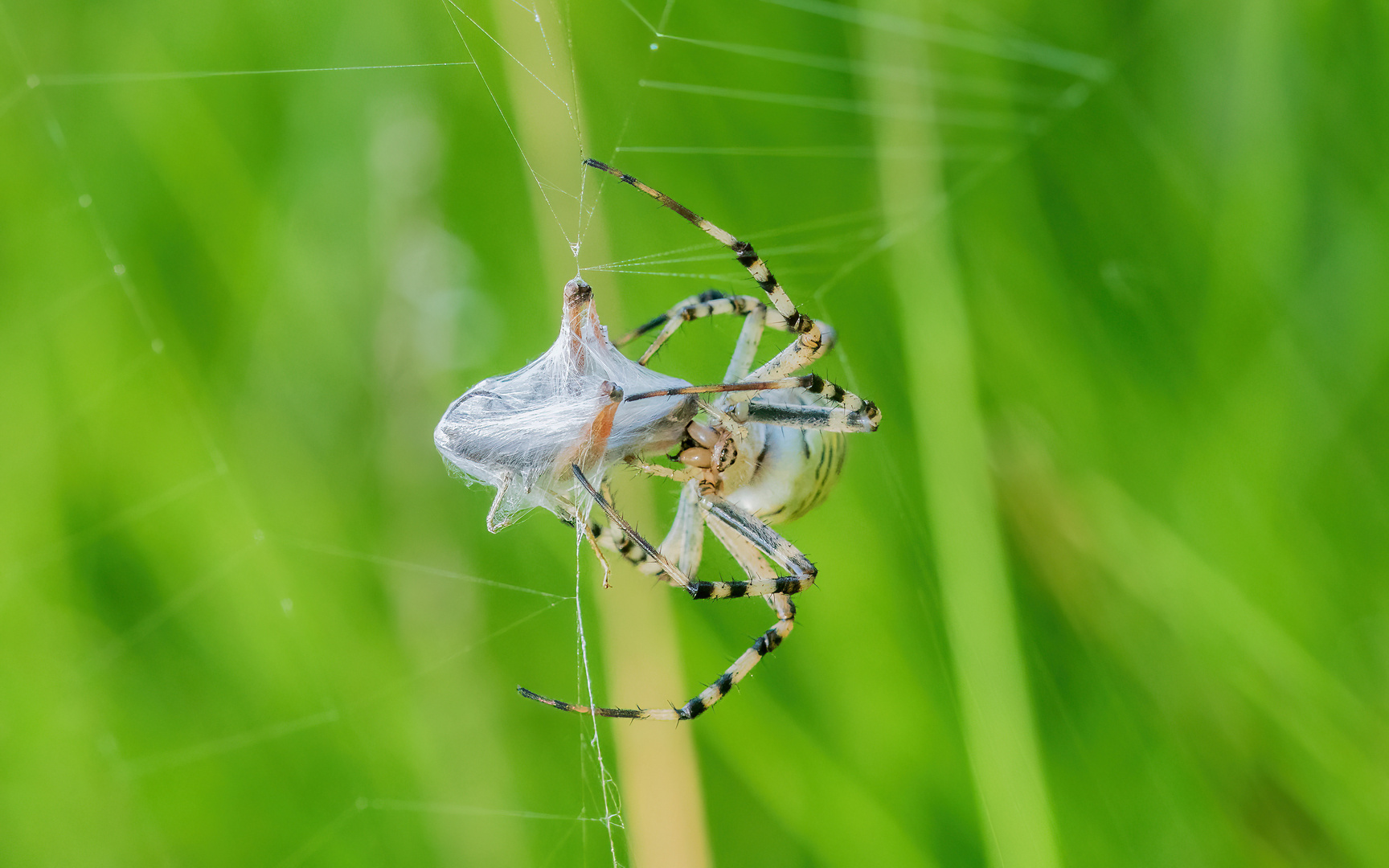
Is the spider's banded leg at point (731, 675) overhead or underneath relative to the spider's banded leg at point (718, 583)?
underneath

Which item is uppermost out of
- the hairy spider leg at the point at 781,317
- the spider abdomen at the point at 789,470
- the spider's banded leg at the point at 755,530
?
the hairy spider leg at the point at 781,317

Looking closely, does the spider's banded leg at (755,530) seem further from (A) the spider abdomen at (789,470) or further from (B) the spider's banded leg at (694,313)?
(B) the spider's banded leg at (694,313)

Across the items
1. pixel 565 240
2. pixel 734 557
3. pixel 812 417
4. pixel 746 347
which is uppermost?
pixel 565 240

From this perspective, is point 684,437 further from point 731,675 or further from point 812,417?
point 731,675

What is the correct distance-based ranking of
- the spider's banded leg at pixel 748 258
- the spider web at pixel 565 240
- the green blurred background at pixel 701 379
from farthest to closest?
the spider web at pixel 565 240, the green blurred background at pixel 701 379, the spider's banded leg at pixel 748 258

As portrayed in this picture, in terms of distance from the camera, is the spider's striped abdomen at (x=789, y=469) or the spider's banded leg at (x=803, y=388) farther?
the spider's striped abdomen at (x=789, y=469)

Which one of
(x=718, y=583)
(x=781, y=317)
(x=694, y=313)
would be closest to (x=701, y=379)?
(x=694, y=313)

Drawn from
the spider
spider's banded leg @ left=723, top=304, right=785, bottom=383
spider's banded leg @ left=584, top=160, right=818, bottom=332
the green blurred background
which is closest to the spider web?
the green blurred background

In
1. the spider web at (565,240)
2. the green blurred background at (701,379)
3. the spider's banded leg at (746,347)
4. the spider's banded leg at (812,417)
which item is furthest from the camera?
the spider web at (565,240)

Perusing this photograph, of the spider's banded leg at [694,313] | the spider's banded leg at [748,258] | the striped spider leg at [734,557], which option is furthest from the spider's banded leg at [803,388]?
the striped spider leg at [734,557]
